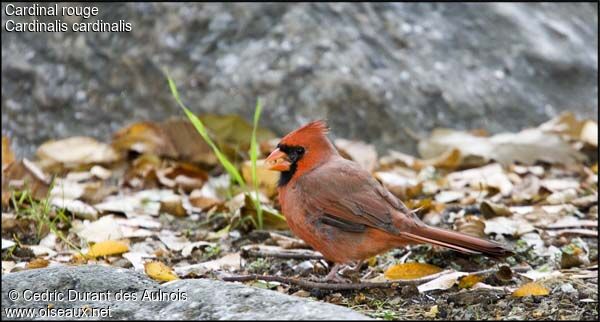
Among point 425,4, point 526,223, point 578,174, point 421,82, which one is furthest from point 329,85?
point 526,223

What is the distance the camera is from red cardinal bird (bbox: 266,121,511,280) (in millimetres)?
3355

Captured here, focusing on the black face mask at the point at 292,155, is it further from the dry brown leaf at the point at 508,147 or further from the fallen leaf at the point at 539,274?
the dry brown leaf at the point at 508,147

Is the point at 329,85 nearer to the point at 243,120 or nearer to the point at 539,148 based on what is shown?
the point at 243,120

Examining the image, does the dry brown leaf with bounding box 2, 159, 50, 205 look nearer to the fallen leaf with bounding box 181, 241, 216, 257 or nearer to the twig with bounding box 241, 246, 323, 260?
the fallen leaf with bounding box 181, 241, 216, 257

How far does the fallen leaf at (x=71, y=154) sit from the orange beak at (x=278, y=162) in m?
1.74

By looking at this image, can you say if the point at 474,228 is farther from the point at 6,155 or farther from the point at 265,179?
the point at 6,155

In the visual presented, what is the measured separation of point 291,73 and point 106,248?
228 cm

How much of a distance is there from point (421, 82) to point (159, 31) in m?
1.69

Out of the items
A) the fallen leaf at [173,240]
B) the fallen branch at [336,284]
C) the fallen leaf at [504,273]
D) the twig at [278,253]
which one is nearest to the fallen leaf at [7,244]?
the fallen leaf at [173,240]

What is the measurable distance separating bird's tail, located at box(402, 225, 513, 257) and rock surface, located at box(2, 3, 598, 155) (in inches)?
90.5

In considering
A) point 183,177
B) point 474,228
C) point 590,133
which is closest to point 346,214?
point 474,228

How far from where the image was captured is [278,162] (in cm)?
363

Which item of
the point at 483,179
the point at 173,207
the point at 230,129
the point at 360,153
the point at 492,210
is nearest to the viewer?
the point at 492,210

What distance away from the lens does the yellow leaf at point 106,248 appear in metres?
3.71
